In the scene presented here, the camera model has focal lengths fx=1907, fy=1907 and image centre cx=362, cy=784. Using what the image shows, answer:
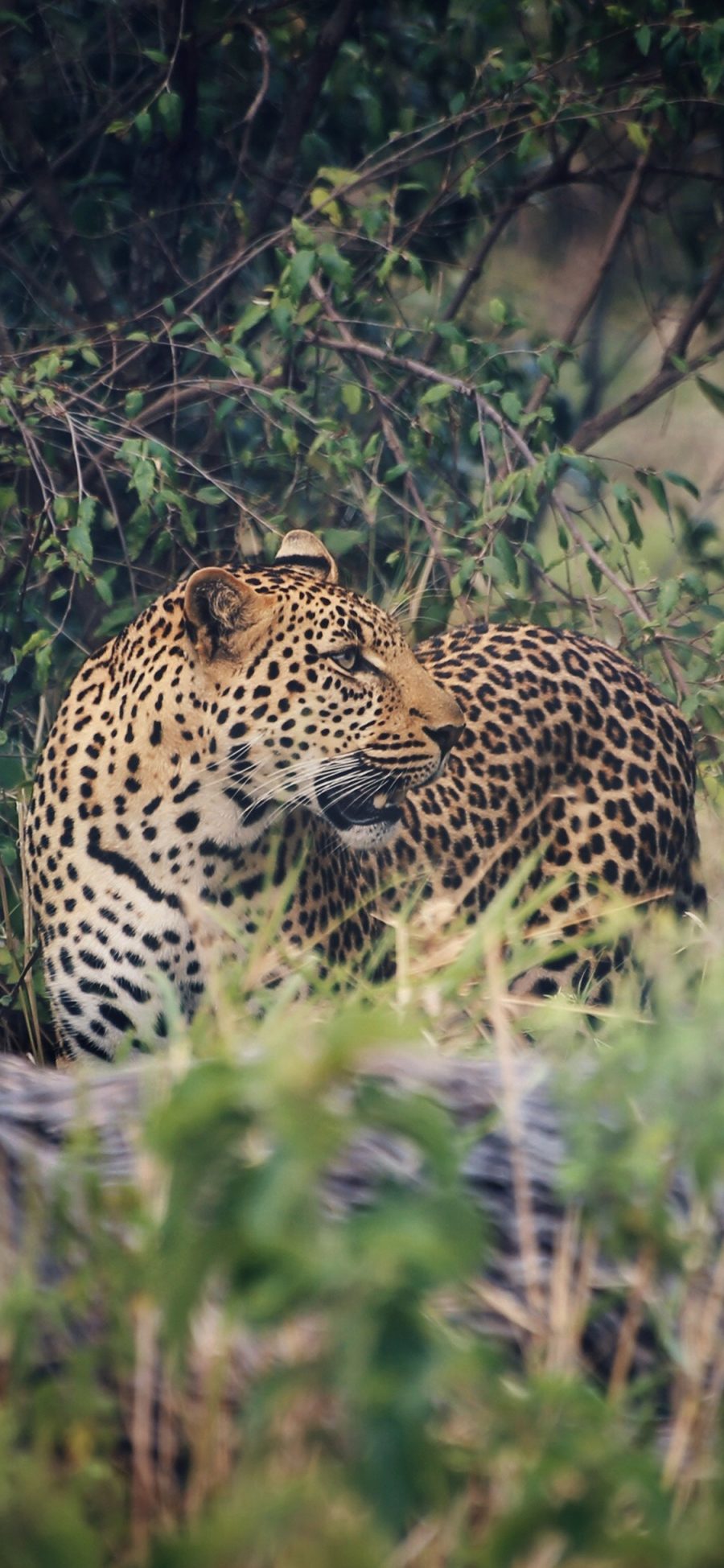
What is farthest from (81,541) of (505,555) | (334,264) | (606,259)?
(606,259)

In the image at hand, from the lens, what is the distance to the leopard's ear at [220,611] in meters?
4.27

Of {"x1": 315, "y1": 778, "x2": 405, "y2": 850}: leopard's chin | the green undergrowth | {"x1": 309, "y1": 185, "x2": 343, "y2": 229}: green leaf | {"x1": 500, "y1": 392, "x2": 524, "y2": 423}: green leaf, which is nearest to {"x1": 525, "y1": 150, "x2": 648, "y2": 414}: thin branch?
{"x1": 500, "y1": 392, "x2": 524, "y2": 423}: green leaf

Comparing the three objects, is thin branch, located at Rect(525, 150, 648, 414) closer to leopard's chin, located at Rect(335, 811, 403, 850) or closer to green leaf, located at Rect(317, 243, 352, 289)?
green leaf, located at Rect(317, 243, 352, 289)

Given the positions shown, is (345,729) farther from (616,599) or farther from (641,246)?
(641,246)

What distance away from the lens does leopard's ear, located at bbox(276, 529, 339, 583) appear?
4.95m

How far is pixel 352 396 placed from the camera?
5715 millimetres

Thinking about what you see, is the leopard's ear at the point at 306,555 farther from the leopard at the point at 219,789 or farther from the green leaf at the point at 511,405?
the green leaf at the point at 511,405

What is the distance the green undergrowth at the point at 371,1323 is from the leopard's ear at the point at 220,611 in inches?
65.6

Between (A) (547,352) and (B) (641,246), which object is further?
(B) (641,246)

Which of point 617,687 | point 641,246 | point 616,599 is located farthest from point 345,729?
point 641,246

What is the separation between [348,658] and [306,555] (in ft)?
1.77

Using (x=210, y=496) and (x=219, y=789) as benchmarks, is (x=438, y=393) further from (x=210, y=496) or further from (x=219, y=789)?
(x=219, y=789)

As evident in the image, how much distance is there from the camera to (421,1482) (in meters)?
1.84

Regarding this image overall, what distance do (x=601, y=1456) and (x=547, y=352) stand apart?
14.7ft
